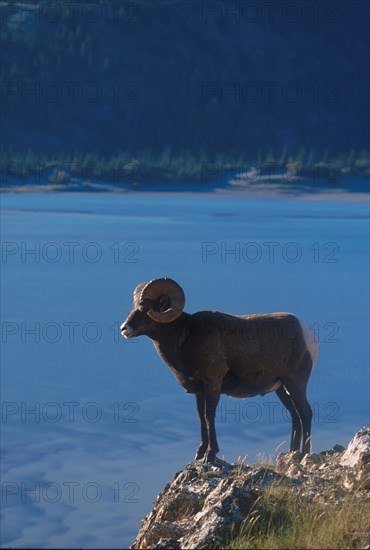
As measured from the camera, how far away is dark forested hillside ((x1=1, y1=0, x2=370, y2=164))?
109 metres

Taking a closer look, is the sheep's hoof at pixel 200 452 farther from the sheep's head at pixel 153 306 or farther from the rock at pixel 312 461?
the sheep's head at pixel 153 306

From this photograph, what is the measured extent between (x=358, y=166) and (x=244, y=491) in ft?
248

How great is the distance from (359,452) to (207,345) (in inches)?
67.4

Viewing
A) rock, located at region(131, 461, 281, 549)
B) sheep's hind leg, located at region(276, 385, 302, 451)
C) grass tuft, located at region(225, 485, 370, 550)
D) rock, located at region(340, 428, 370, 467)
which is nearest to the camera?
grass tuft, located at region(225, 485, 370, 550)

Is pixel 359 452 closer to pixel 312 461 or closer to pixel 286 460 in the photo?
pixel 312 461

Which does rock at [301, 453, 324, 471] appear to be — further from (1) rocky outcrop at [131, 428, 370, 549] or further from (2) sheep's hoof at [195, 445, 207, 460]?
(2) sheep's hoof at [195, 445, 207, 460]

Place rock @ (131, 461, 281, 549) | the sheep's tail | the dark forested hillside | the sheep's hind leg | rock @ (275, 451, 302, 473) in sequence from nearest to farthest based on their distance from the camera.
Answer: rock @ (131, 461, 281, 549), rock @ (275, 451, 302, 473), the sheep's tail, the sheep's hind leg, the dark forested hillside

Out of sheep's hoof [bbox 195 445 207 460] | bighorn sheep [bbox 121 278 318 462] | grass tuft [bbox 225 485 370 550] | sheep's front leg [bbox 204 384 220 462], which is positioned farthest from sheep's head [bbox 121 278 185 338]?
grass tuft [bbox 225 485 370 550]

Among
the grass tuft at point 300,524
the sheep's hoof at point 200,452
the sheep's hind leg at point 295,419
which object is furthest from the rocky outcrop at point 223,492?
the sheep's hind leg at point 295,419

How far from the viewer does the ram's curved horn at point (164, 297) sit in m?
11.6

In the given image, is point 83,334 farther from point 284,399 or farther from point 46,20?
point 46,20

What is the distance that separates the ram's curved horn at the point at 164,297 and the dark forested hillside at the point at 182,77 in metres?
85.3

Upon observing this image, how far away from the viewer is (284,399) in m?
12.7

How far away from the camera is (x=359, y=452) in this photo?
418 inches
